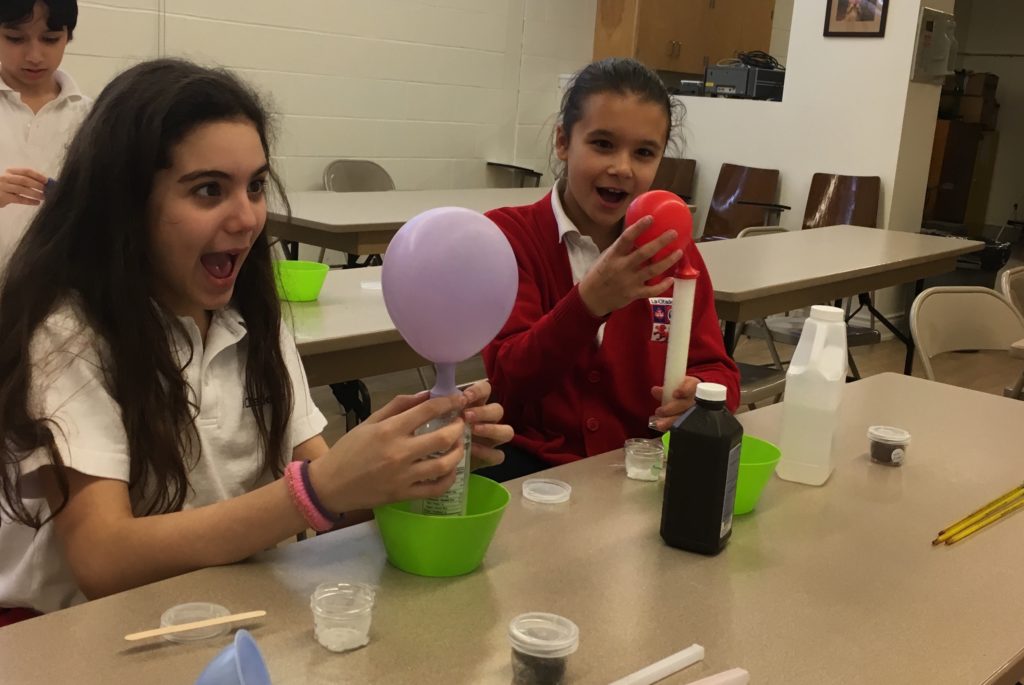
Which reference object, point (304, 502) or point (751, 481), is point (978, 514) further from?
point (304, 502)

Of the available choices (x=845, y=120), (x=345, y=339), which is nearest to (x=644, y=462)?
(x=345, y=339)

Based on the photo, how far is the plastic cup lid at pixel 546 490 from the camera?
4.01ft

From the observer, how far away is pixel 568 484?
50.3 inches

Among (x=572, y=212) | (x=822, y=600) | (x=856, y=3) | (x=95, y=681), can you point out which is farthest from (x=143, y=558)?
(x=856, y=3)

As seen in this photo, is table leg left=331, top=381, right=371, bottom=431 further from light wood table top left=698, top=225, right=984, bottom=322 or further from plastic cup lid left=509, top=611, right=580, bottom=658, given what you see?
plastic cup lid left=509, top=611, right=580, bottom=658

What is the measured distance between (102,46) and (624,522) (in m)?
3.91

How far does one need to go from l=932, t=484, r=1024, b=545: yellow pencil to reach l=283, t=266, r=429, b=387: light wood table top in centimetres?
100

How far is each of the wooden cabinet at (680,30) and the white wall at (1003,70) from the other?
8.39 ft

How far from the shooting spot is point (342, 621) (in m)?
0.85

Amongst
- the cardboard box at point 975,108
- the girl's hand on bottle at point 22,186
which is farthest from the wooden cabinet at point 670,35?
the girl's hand on bottle at point 22,186

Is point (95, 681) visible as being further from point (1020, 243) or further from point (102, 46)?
point (1020, 243)

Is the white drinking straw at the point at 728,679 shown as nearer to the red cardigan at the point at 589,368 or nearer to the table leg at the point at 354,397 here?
the red cardigan at the point at 589,368

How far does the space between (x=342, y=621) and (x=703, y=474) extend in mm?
443

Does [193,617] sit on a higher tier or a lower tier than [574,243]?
lower
